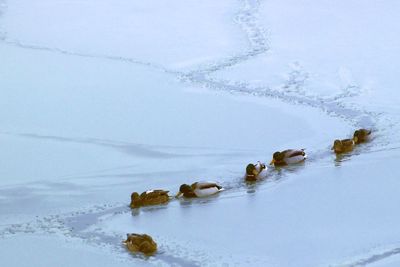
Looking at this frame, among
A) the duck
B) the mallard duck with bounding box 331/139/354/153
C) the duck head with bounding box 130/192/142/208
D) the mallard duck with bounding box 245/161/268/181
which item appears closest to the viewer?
the duck head with bounding box 130/192/142/208

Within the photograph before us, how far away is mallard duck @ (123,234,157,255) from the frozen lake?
45mm

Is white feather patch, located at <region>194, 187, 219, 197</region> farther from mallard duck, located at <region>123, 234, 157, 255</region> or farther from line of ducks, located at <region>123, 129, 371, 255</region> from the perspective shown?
mallard duck, located at <region>123, 234, 157, 255</region>

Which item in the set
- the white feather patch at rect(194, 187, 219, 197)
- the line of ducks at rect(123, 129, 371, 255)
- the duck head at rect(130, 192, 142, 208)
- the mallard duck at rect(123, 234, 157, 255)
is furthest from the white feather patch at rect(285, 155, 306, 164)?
the mallard duck at rect(123, 234, 157, 255)

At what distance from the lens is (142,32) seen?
901 cm

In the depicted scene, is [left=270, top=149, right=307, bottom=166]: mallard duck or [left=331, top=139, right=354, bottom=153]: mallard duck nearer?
[left=270, top=149, right=307, bottom=166]: mallard duck

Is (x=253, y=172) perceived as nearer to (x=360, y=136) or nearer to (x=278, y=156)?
(x=278, y=156)

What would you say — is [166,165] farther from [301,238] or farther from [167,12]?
[167,12]

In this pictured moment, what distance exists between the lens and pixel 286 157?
5414 mm

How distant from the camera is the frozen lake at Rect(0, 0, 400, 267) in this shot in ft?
14.2

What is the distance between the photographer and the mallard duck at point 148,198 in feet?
15.7

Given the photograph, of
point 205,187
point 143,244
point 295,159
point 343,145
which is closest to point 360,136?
point 343,145

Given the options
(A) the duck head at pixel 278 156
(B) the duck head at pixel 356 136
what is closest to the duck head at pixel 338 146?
(B) the duck head at pixel 356 136

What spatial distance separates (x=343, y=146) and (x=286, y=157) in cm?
42

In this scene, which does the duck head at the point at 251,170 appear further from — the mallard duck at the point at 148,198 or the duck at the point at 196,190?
the mallard duck at the point at 148,198
